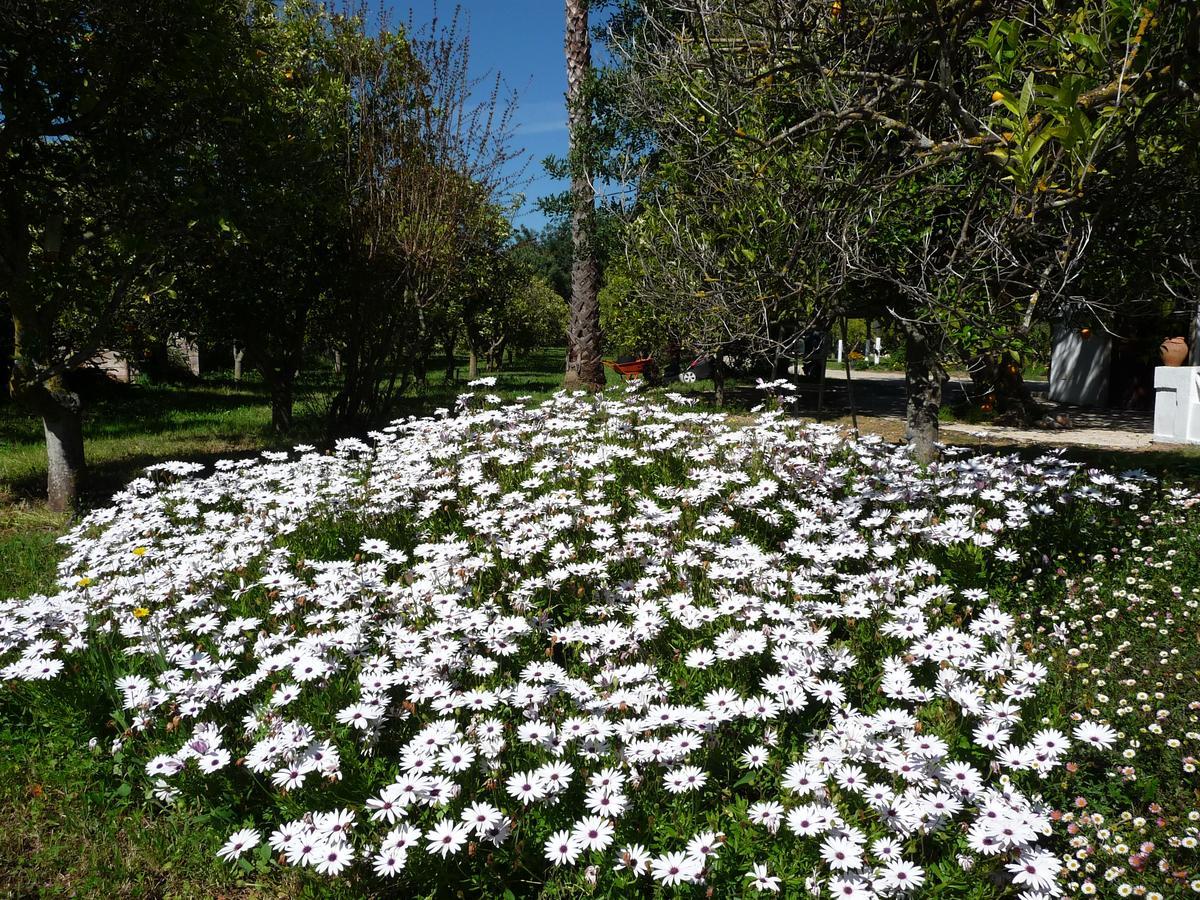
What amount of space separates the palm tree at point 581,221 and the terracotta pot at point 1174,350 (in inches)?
423

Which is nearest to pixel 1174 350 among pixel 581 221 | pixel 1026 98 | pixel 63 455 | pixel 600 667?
pixel 581 221

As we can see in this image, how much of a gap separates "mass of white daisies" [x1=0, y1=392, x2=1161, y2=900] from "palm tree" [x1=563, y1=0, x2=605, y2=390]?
788 centimetres

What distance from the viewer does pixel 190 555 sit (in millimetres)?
4484

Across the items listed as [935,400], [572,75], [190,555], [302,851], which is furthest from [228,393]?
[302,851]

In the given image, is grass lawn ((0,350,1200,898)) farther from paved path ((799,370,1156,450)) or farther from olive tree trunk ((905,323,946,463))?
paved path ((799,370,1156,450))

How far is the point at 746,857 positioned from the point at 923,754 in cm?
66

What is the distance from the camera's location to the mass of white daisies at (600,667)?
2336 millimetres

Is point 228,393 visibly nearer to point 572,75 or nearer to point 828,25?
point 572,75

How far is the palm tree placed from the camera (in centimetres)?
1234

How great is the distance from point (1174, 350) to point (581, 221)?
11.5 m

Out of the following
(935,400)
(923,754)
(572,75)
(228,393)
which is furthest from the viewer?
(228,393)

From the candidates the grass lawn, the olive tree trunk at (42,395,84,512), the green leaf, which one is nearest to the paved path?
the grass lawn

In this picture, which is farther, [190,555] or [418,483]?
[418,483]

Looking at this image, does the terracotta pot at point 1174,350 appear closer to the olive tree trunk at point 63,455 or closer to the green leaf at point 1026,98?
the green leaf at point 1026,98
